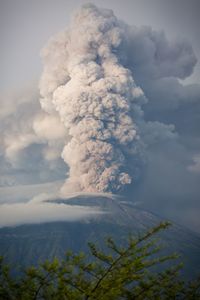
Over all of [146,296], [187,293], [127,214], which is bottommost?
[146,296]

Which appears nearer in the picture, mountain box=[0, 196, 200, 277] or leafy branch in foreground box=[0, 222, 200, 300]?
leafy branch in foreground box=[0, 222, 200, 300]

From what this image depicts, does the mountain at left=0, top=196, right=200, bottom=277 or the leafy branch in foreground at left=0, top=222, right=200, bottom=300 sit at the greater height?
the mountain at left=0, top=196, right=200, bottom=277

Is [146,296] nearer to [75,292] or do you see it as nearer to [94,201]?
[75,292]

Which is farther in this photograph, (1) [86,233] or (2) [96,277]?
(1) [86,233]

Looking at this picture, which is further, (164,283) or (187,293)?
(187,293)

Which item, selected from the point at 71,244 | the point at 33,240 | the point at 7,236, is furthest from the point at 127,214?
the point at 7,236

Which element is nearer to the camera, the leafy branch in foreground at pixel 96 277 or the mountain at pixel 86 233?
the leafy branch in foreground at pixel 96 277

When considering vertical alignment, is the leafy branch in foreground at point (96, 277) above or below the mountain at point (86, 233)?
below

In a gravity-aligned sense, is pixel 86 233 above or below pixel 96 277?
above
